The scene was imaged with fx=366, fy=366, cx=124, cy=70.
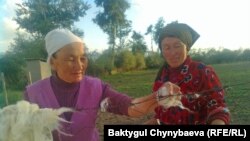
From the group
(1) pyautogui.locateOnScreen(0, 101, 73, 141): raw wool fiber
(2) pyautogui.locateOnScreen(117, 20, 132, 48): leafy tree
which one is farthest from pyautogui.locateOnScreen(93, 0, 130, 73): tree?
(1) pyautogui.locateOnScreen(0, 101, 73, 141): raw wool fiber

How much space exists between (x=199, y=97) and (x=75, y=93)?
0.25 metres

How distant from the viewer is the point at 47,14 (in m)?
0.94

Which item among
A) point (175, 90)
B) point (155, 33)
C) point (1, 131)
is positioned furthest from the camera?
point (155, 33)

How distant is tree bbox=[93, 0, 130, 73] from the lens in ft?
3.31

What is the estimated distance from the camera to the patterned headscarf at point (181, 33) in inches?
28.8

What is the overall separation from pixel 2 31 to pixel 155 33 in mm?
373

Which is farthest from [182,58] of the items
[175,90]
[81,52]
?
[81,52]

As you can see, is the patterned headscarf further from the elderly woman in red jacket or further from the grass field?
the grass field

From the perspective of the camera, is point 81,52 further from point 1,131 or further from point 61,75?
point 1,131

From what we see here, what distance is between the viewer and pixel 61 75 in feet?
2.36

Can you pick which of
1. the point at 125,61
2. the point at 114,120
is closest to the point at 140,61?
the point at 125,61

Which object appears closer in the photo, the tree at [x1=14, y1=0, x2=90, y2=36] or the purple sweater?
the purple sweater

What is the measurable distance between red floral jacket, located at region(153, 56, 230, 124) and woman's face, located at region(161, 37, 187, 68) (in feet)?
0.05

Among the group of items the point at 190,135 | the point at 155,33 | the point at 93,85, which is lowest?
the point at 190,135
